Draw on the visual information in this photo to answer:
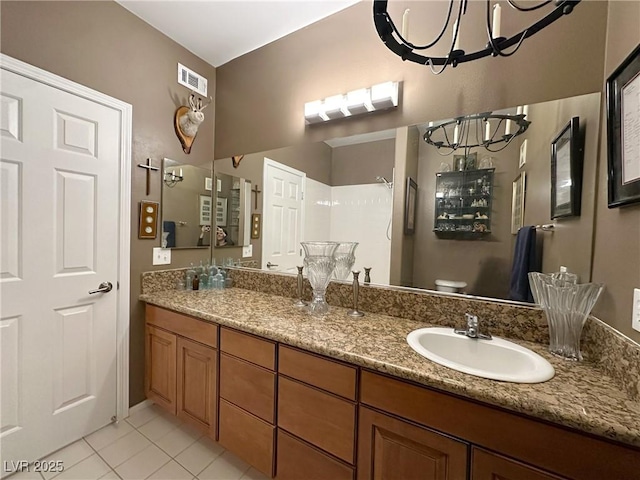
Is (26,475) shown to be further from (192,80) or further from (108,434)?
(192,80)

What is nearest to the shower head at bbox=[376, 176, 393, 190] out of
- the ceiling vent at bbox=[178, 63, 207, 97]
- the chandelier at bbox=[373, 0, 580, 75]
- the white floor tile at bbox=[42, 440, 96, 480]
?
the chandelier at bbox=[373, 0, 580, 75]

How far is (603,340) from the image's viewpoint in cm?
97

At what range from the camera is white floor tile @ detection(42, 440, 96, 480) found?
58.0 inches

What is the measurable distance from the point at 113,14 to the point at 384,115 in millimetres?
1887

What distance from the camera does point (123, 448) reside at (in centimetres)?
161

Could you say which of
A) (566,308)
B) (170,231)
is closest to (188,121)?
(170,231)

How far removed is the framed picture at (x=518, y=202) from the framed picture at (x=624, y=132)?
312 millimetres

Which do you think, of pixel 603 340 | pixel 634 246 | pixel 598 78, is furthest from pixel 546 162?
pixel 603 340

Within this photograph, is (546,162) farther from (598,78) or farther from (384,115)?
(384,115)

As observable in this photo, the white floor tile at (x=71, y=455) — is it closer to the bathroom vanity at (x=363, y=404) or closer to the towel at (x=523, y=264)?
the bathroom vanity at (x=363, y=404)

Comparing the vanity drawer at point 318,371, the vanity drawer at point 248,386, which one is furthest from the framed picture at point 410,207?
the vanity drawer at point 248,386

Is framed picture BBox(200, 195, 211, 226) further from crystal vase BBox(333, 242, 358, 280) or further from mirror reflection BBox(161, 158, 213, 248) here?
crystal vase BBox(333, 242, 358, 280)

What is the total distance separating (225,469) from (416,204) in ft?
6.18

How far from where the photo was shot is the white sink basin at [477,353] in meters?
0.98
